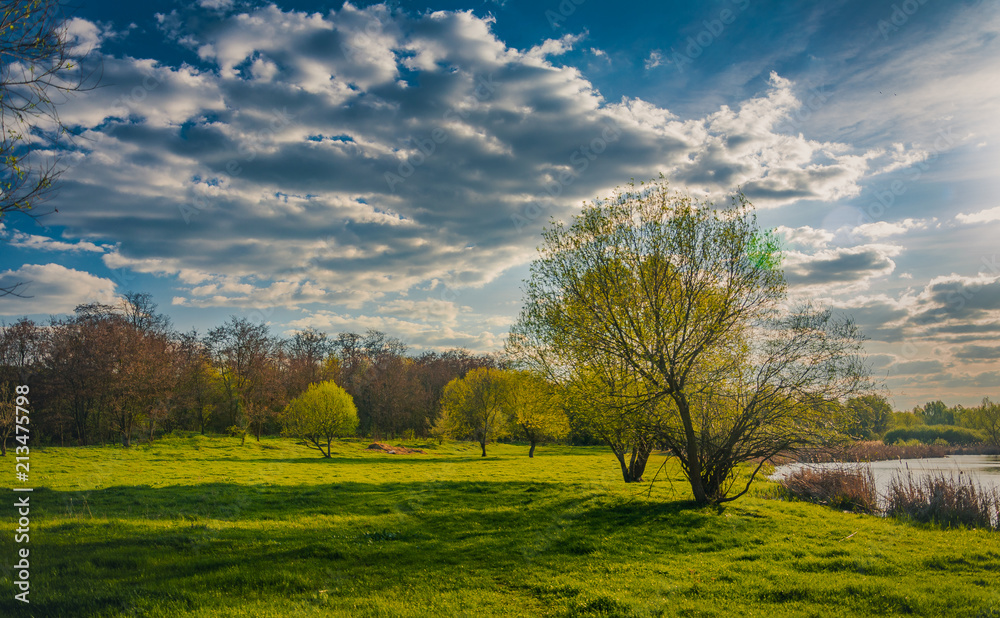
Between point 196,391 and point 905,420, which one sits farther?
point 905,420

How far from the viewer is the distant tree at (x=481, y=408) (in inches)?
2192

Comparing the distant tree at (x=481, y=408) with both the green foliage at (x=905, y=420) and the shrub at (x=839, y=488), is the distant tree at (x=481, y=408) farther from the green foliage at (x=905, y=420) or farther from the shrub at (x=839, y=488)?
the green foliage at (x=905, y=420)

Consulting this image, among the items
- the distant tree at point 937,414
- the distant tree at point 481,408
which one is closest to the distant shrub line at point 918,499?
the distant tree at point 481,408

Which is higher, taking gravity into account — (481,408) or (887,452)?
(481,408)

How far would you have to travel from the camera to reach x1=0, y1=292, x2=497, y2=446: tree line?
48.0 meters

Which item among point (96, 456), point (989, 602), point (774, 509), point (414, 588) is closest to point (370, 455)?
point (96, 456)

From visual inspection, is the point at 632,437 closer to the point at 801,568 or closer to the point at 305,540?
the point at 801,568

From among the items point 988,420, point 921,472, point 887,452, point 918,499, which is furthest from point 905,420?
point 918,499

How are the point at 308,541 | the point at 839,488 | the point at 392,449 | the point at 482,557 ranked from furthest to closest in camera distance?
the point at 392,449, the point at 839,488, the point at 308,541, the point at 482,557

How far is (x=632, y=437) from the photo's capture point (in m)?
19.7

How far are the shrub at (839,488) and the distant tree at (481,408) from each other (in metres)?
34.2

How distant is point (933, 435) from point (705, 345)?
81320 mm

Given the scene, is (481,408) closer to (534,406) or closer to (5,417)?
(534,406)

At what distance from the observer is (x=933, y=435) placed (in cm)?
7138
